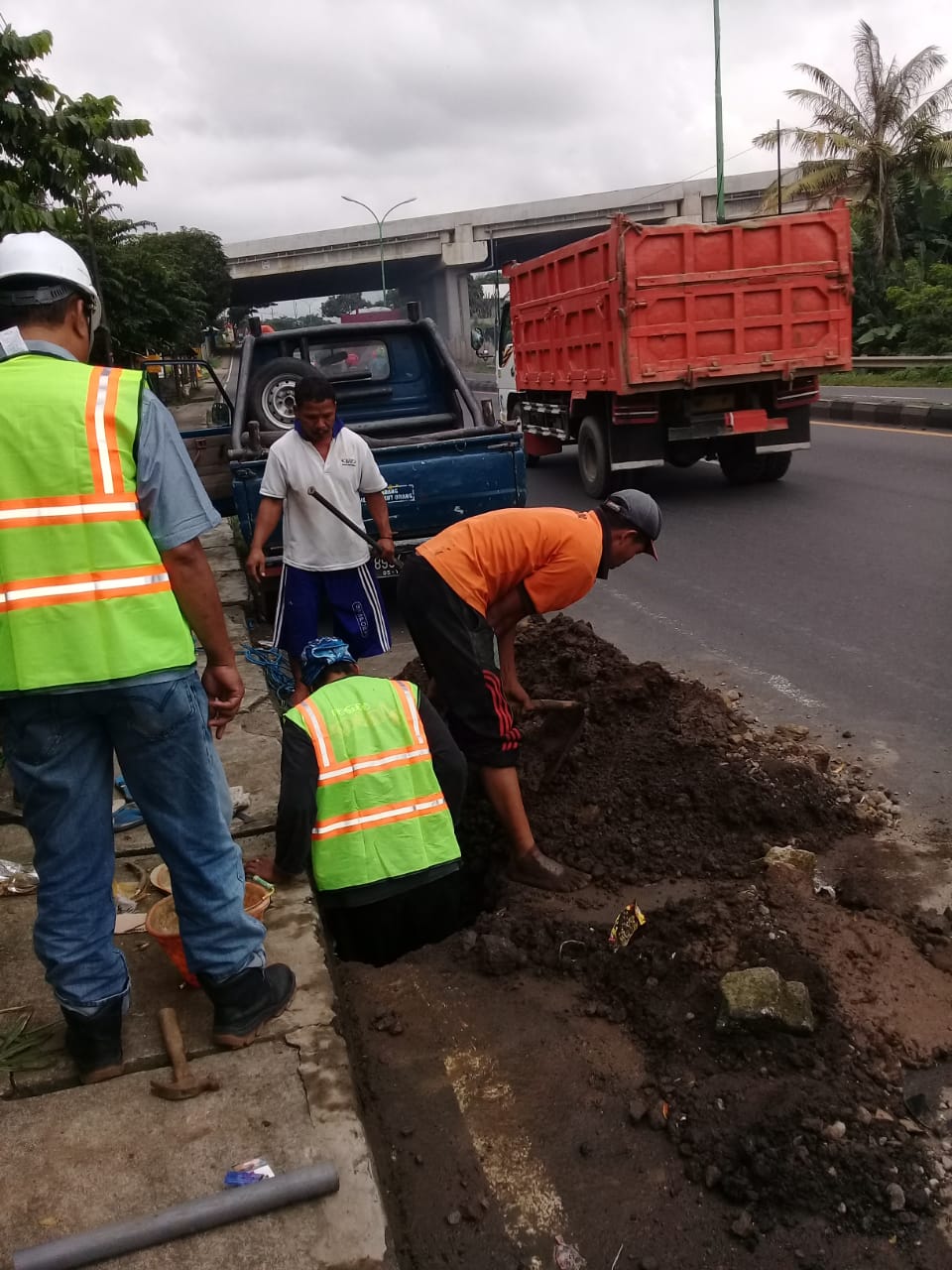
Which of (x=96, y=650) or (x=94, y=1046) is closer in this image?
(x=96, y=650)

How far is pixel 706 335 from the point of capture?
9.72 meters

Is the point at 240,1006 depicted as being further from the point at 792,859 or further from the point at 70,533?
the point at 792,859

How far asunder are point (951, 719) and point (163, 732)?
3.75 meters

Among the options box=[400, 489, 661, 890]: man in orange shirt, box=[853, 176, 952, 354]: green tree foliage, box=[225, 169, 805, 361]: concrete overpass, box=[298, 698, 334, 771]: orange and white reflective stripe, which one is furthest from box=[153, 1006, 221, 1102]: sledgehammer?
box=[225, 169, 805, 361]: concrete overpass

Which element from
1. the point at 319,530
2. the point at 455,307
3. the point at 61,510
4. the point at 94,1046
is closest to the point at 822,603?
the point at 319,530

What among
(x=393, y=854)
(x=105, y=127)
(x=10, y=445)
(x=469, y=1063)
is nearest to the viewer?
(x=10, y=445)

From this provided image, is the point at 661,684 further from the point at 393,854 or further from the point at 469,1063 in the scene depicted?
the point at 469,1063

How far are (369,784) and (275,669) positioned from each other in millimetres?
2279

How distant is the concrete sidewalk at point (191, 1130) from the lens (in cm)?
196

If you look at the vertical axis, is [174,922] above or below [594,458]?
below

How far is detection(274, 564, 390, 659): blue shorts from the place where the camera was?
5.05 metres

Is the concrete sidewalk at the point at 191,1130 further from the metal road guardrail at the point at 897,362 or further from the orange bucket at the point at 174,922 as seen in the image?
the metal road guardrail at the point at 897,362

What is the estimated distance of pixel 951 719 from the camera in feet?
15.6

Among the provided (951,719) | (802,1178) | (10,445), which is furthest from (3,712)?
(951,719)
